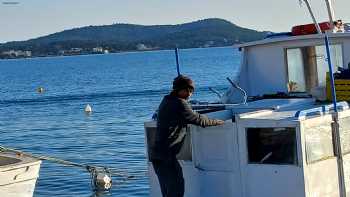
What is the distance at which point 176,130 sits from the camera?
→ 10617 mm

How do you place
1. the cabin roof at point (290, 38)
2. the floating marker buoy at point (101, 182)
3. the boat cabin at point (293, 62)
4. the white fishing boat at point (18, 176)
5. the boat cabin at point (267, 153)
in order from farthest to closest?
the floating marker buoy at point (101, 182), the white fishing boat at point (18, 176), the boat cabin at point (293, 62), the cabin roof at point (290, 38), the boat cabin at point (267, 153)

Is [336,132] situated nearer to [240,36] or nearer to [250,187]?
[250,187]

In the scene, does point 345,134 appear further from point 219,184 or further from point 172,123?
Result: point 172,123

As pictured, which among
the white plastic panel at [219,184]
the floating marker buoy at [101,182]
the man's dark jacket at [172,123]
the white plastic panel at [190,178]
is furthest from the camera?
the floating marker buoy at [101,182]

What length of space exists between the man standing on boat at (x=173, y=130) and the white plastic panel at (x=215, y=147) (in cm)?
20

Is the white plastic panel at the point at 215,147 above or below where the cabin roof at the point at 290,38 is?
below

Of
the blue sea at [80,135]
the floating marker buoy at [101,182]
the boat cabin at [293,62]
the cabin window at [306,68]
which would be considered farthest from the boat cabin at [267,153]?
the floating marker buoy at [101,182]

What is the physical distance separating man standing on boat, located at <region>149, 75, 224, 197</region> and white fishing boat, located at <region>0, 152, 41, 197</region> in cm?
592

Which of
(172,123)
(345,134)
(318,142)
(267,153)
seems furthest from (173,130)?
(345,134)

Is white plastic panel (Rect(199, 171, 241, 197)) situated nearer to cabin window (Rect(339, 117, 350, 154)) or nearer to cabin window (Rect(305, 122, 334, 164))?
cabin window (Rect(305, 122, 334, 164))

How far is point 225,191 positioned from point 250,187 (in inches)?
18.3

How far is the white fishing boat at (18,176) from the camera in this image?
15844 mm

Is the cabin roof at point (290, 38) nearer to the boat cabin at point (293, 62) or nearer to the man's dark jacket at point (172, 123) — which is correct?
the boat cabin at point (293, 62)

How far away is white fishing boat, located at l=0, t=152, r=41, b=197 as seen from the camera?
1584cm
